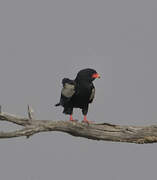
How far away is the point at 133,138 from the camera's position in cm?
1291

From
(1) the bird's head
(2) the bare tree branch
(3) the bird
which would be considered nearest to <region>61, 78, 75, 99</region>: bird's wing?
(3) the bird

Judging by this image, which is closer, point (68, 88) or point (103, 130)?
point (103, 130)

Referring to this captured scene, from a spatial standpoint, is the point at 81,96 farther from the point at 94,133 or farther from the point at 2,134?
the point at 2,134

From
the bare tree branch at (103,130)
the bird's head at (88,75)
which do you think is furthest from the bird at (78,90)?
the bare tree branch at (103,130)

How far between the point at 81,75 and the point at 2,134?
128 inches

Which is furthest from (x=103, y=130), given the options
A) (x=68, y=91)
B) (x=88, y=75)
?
(x=88, y=75)

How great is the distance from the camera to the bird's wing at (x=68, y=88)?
13703mm

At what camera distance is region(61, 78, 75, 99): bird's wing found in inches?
539

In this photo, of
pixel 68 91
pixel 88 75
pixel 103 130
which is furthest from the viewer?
pixel 88 75

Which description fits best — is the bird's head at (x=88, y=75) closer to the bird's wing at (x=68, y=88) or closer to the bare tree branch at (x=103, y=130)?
the bird's wing at (x=68, y=88)

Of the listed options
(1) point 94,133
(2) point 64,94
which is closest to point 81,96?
(2) point 64,94

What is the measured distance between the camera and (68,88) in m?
13.8

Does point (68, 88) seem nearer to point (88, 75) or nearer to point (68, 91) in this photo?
point (68, 91)

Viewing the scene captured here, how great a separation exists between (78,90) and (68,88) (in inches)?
12.6
